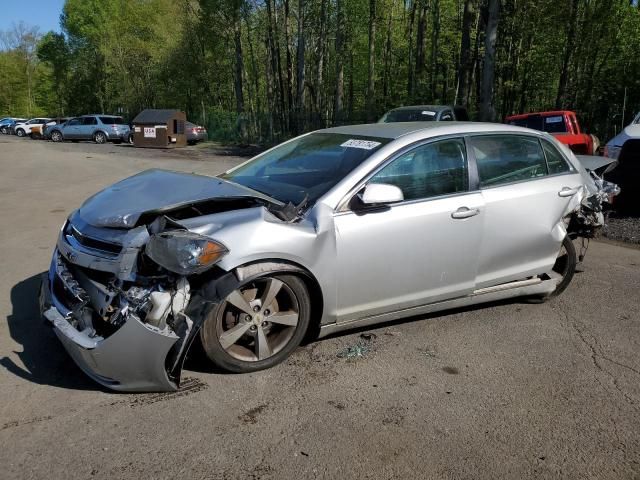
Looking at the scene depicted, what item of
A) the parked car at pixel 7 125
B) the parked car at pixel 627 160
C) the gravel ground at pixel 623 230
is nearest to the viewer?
the gravel ground at pixel 623 230

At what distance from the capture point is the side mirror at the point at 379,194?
3512mm

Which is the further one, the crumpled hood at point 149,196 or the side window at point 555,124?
the side window at point 555,124

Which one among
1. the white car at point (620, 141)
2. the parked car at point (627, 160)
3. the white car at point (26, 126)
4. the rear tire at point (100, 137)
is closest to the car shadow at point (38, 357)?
the parked car at point (627, 160)

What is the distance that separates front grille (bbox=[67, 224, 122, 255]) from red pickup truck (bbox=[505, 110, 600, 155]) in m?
12.9

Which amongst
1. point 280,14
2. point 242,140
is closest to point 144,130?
point 242,140

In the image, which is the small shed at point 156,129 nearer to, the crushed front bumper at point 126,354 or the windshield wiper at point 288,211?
the windshield wiper at point 288,211

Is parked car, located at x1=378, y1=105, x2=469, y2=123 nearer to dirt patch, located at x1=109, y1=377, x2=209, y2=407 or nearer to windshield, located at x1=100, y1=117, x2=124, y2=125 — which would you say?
dirt patch, located at x1=109, y1=377, x2=209, y2=407

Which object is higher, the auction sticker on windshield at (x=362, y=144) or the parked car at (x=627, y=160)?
the auction sticker on windshield at (x=362, y=144)

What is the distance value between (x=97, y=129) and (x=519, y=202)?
32.2m

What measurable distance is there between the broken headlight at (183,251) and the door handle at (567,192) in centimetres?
300

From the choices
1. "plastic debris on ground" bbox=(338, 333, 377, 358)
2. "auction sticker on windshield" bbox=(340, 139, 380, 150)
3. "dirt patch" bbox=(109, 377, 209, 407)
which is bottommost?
"plastic debris on ground" bbox=(338, 333, 377, 358)

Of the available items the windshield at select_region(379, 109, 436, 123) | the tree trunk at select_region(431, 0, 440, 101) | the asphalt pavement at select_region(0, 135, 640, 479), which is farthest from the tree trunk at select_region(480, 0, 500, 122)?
the asphalt pavement at select_region(0, 135, 640, 479)

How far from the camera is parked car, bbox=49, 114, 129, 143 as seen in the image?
1254 inches

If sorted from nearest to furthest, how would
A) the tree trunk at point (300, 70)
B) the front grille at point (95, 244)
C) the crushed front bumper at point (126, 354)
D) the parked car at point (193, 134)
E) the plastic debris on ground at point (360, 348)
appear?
the crushed front bumper at point (126, 354)
the front grille at point (95, 244)
the plastic debris on ground at point (360, 348)
the tree trunk at point (300, 70)
the parked car at point (193, 134)
